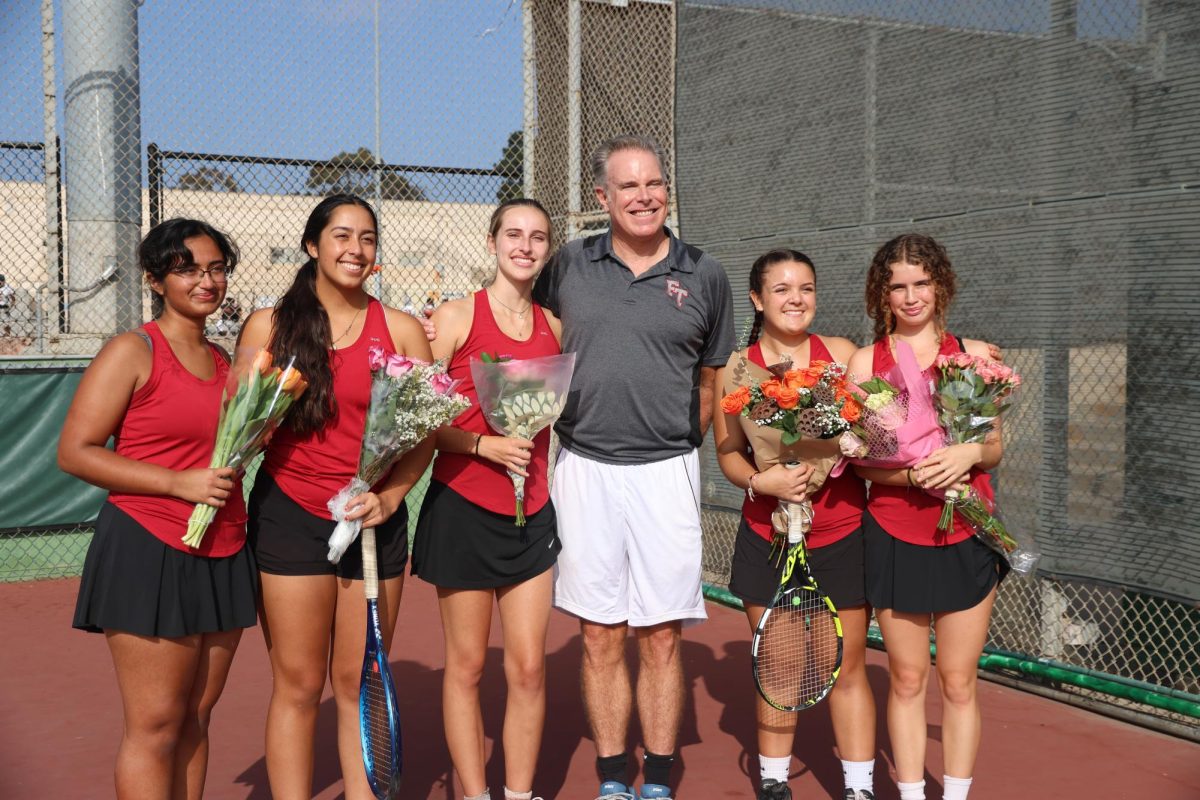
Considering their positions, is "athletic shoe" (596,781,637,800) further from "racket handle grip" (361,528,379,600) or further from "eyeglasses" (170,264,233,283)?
"eyeglasses" (170,264,233,283)

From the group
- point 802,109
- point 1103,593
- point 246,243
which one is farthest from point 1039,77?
point 246,243

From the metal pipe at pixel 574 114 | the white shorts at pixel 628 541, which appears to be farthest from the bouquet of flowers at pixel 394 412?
the metal pipe at pixel 574 114

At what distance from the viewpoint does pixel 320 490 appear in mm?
3053

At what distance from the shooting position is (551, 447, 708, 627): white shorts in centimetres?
347

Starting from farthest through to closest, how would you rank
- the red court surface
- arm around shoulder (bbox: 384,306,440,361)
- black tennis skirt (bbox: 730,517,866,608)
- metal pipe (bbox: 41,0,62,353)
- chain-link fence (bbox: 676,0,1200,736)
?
metal pipe (bbox: 41,0,62,353)
chain-link fence (bbox: 676,0,1200,736)
the red court surface
black tennis skirt (bbox: 730,517,866,608)
arm around shoulder (bbox: 384,306,440,361)

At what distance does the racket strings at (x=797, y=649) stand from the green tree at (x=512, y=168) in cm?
456

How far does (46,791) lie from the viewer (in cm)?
373

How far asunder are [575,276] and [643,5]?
173 inches

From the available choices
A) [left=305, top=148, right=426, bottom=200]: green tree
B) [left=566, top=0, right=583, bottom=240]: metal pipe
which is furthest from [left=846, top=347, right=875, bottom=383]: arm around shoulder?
[left=305, top=148, right=426, bottom=200]: green tree

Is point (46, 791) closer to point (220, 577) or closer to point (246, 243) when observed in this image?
point (220, 577)

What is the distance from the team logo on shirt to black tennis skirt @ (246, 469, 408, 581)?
1.21 meters

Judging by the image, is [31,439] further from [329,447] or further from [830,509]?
[830,509]

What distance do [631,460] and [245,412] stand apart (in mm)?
1193

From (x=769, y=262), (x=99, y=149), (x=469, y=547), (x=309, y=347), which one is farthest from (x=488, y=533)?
(x=99, y=149)
